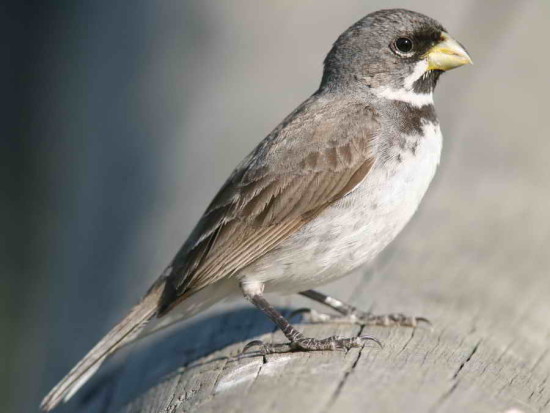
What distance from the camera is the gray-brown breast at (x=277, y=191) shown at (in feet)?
16.1

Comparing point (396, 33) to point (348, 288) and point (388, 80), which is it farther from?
point (348, 288)

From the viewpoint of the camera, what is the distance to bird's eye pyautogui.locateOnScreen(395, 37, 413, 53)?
537 centimetres

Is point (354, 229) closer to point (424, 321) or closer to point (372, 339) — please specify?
point (424, 321)

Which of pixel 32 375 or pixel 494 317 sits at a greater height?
pixel 32 375

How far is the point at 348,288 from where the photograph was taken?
17.2ft

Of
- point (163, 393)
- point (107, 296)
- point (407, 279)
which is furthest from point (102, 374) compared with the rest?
point (407, 279)

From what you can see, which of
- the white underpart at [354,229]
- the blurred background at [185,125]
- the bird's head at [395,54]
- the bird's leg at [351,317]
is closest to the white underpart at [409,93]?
the bird's head at [395,54]

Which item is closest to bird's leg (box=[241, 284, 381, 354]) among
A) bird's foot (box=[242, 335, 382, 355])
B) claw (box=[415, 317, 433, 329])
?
bird's foot (box=[242, 335, 382, 355])

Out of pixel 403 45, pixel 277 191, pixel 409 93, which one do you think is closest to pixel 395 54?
pixel 403 45

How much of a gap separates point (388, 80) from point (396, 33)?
0.78 ft

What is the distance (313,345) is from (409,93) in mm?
1625

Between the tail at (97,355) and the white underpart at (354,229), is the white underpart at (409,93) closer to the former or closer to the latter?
the white underpart at (354,229)

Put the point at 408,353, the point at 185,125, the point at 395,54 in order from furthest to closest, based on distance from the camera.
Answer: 1. the point at 185,125
2. the point at 395,54
3. the point at 408,353

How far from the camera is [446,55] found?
17.5 feet
